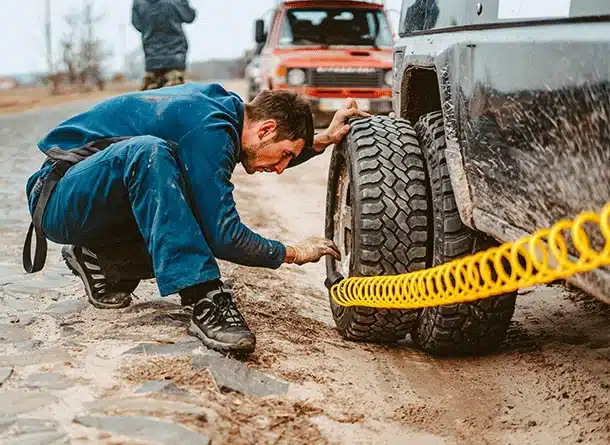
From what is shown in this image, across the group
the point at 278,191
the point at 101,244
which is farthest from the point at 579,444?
the point at 278,191

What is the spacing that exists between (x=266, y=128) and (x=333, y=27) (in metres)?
8.64

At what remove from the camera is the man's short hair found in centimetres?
316

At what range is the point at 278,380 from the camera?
2689 millimetres

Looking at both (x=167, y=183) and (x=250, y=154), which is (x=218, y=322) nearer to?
(x=167, y=183)

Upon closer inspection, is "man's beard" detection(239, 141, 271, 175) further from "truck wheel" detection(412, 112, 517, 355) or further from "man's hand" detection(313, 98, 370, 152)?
"truck wheel" detection(412, 112, 517, 355)

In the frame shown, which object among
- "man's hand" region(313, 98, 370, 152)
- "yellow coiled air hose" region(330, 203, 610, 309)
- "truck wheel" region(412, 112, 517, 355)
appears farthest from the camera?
"man's hand" region(313, 98, 370, 152)

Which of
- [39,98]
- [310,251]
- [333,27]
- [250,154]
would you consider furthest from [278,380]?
[39,98]

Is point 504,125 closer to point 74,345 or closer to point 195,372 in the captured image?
point 195,372

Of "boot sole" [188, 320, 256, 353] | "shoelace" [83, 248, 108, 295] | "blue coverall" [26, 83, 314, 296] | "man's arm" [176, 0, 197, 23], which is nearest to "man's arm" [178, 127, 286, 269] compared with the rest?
"blue coverall" [26, 83, 314, 296]

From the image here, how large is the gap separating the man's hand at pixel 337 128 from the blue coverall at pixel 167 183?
0.43 meters

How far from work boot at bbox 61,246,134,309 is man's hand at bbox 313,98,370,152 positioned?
41.2 inches

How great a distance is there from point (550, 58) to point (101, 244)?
7.05ft

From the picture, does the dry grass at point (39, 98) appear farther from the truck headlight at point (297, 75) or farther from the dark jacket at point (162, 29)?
the dark jacket at point (162, 29)

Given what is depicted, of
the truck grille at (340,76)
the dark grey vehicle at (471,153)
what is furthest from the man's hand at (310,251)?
the truck grille at (340,76)
